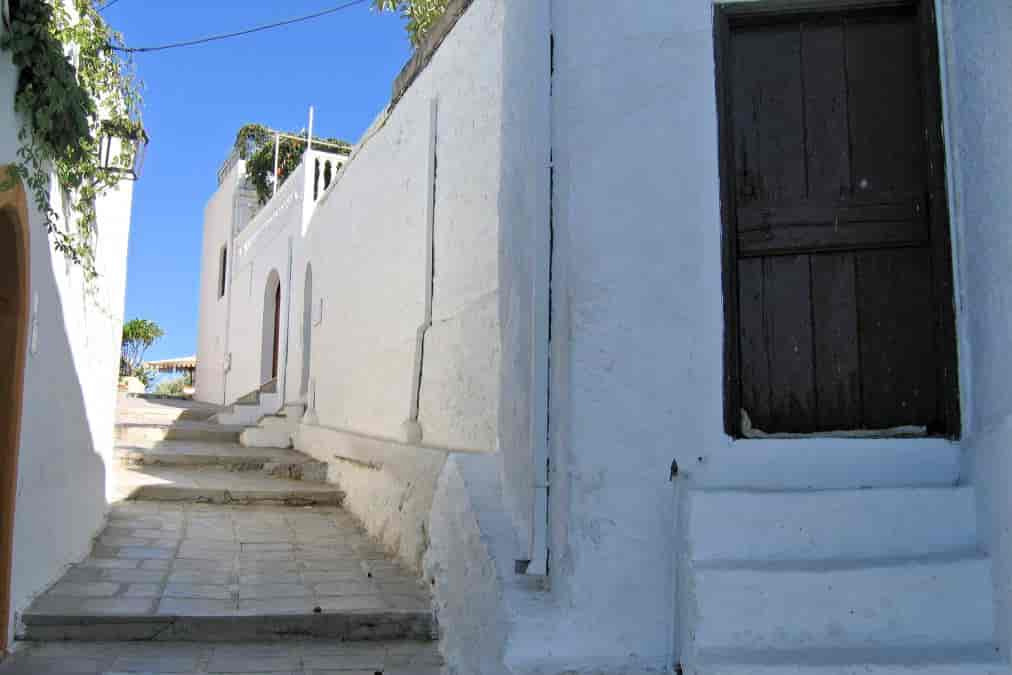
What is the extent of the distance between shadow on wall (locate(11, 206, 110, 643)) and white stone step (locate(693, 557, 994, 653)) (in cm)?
291

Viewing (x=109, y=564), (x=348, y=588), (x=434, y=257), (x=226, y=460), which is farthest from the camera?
(x=226, y=460)

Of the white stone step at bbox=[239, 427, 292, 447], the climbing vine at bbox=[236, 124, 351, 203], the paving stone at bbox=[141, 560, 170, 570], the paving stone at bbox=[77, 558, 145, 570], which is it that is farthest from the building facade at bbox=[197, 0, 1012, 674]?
the climbing vine at bbox=[236, 124, 351, 203]

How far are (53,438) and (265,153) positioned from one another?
1267cm

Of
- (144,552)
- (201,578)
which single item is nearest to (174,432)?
(144,552)

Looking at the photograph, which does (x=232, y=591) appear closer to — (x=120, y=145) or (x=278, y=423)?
(x=120, y=145)

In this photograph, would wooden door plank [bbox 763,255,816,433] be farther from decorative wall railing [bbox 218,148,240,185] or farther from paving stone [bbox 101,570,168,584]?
decorative wall railing [bbox 218,148,240,185]

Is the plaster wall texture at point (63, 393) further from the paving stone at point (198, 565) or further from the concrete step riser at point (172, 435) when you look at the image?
the concrete step riser at point (172, 435)

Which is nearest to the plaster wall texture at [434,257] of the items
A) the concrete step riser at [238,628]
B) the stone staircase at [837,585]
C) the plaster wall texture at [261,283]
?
the concrete step riser at [238,628]

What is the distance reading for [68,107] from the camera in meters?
3.77

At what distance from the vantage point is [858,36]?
113 inches

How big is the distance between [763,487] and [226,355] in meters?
14.2

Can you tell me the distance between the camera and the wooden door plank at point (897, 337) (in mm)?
2715

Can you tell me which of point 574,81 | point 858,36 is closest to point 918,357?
point 858,36

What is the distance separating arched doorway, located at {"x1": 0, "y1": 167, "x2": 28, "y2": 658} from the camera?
3398 mm
